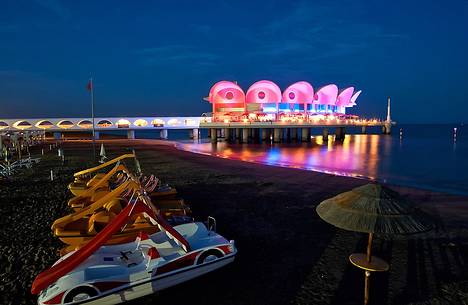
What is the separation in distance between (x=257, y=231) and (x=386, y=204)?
4536 mm

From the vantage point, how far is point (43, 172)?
16828 millimetres

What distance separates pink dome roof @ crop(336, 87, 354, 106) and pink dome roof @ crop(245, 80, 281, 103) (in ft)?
73.9

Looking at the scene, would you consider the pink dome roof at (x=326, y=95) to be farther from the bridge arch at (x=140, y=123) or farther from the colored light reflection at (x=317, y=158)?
the bridge arch at (x=140, y=123)

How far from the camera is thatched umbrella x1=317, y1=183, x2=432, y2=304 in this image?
3.99 metres

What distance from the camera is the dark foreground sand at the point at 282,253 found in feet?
17.1

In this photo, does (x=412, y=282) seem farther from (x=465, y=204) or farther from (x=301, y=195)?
(x=465, y=204)

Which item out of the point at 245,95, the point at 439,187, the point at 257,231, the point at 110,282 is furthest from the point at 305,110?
the point at 110,282

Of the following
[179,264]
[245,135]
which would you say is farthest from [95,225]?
[245,135]

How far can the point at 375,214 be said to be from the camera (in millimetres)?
4098

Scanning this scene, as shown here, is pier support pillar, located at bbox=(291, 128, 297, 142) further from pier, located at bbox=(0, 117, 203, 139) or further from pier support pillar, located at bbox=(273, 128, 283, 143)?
pier, located at bbox=(0, 117, 203, 139)

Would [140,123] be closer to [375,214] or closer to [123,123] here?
[123,123]

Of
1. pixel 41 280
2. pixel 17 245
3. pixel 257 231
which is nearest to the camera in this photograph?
pixel 41 280

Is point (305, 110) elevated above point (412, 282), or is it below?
above

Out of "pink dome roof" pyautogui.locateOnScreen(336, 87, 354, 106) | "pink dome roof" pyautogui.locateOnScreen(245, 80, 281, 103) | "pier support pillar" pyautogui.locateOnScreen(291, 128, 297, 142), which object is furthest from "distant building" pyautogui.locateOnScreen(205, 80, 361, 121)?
"pink dome roof" pyautogui.locateOnScreen(336, 87, 354, 106)
